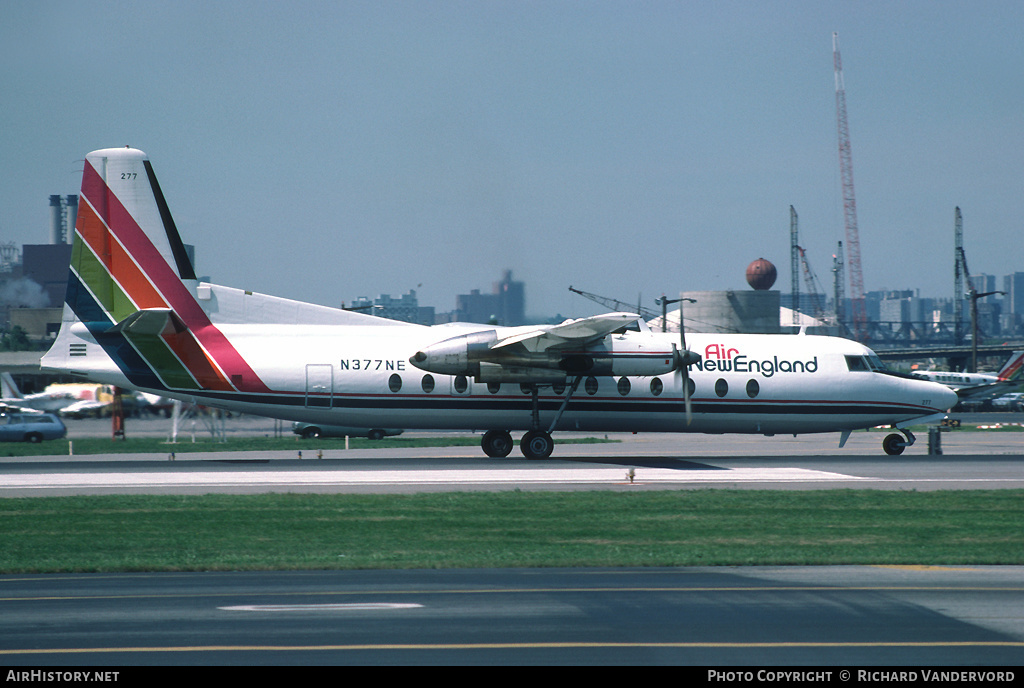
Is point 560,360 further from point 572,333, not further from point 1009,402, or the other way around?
point 1009,402

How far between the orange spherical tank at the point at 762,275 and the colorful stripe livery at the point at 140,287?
322 feet

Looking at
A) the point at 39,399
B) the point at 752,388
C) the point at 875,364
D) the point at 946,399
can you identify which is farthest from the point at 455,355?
the point at 39,399

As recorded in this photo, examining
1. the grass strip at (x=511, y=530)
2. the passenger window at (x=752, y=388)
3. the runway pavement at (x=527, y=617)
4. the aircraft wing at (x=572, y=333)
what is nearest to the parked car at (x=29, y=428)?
the grass strip at (x=511, y=530)

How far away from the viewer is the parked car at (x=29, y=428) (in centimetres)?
4456

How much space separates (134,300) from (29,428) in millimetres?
20569

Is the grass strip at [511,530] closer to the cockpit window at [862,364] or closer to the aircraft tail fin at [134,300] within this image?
the aircraft tail fin at [134,300]

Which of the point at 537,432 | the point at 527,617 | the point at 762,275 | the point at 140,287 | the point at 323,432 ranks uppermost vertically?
the point at 762,275

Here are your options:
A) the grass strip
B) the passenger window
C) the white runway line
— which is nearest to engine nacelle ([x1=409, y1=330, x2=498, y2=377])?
the white runway line

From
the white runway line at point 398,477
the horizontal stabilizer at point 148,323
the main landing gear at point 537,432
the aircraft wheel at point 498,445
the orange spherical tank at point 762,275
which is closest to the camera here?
the white runway line at point 398,477

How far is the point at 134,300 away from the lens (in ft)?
94.2

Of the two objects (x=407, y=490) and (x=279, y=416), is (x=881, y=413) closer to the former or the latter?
(x=407, y=490)

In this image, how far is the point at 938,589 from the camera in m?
11.6

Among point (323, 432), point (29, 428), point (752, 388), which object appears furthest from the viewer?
point (323, 432)

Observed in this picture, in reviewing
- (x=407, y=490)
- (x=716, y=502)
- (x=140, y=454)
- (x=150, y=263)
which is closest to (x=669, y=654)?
(x=716, y=502)
